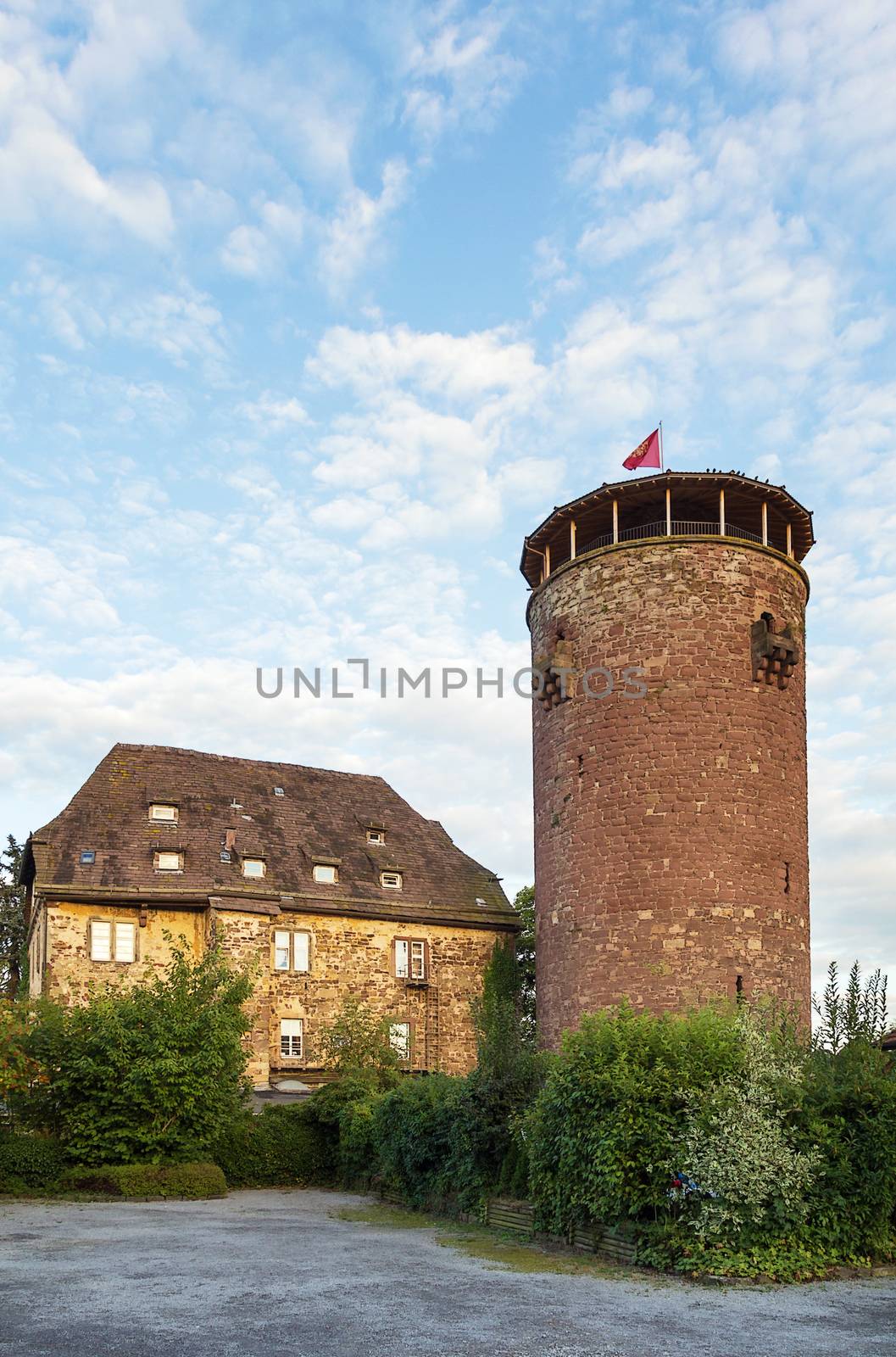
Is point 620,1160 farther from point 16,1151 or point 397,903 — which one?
point 397,903

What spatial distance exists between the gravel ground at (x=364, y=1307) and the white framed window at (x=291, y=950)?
616 inches

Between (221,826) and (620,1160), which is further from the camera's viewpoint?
(221,826)

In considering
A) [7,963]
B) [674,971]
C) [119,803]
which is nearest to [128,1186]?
[674,971]

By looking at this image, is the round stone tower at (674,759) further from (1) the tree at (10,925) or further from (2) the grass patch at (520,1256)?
(1) the tree at (10,925)

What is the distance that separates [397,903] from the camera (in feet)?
110

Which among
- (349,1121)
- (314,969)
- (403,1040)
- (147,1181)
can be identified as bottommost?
(147,1181)

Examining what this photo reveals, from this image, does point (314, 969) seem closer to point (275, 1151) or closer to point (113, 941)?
point (113, 941)

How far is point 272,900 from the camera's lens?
103 feet

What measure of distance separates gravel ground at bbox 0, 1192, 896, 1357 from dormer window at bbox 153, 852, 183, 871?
50.9 ft

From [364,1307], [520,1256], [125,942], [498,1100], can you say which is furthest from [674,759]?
[364,1307]

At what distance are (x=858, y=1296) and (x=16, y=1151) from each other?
15.6 metres

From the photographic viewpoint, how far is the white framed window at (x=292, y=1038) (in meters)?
31.2

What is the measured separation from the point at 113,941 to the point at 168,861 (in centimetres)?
243

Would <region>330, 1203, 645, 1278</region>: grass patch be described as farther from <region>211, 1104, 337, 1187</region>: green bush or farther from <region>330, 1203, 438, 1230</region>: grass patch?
<region>211, 1104, 337, 1187</region>: green bush
